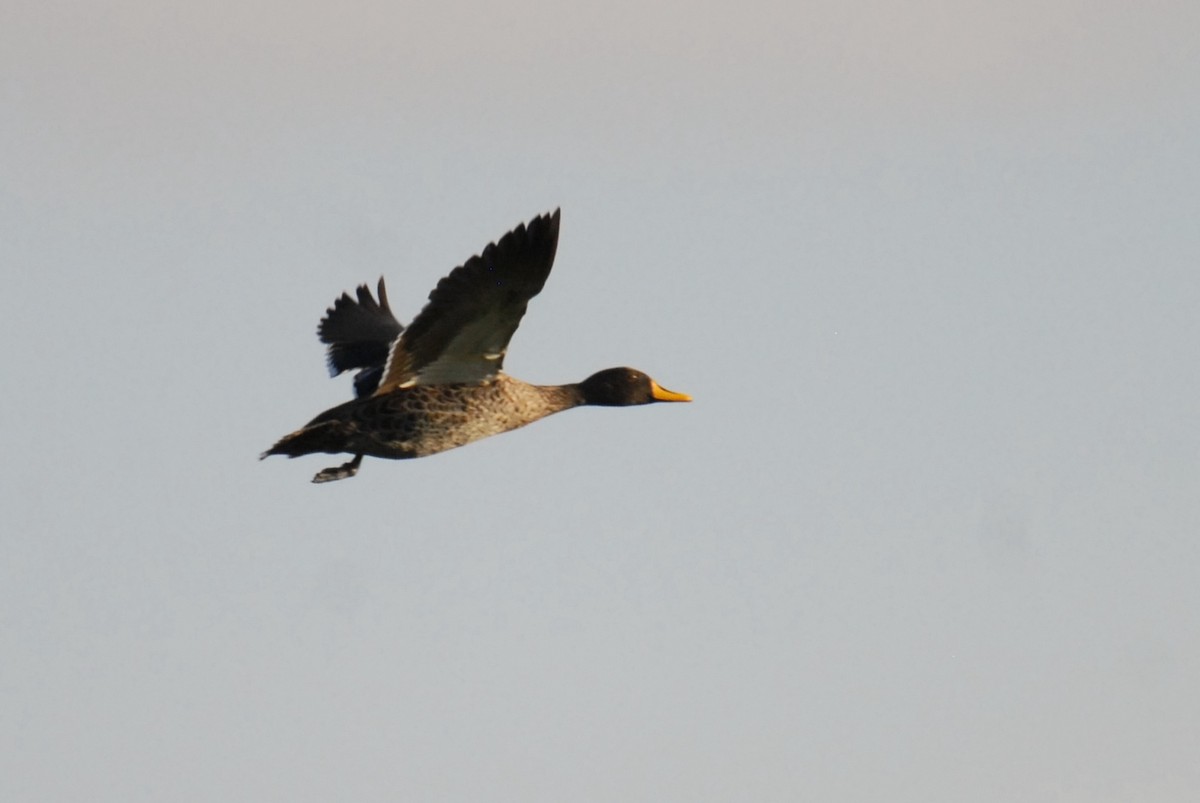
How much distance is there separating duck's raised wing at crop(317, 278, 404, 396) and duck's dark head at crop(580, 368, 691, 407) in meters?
2.67

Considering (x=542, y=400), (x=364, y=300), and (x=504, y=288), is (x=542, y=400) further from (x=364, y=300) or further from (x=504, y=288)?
(x=364, y=300)

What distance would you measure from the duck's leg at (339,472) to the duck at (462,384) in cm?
1

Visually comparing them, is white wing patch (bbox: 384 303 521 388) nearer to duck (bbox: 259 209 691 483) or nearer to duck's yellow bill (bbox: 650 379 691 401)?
duck (bbox: 259 209 691 483)

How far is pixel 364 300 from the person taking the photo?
26.3 m

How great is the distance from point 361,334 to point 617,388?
3.95 metres

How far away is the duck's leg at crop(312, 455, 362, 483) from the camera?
886 inches

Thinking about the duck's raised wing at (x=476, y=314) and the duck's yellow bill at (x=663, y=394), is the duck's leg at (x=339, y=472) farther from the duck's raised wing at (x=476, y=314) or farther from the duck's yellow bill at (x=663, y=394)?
the duck's yellow bill at (x=663, y=394)

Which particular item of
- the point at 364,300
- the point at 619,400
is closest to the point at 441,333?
the point at 619,400

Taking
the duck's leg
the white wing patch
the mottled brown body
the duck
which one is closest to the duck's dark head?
the duck

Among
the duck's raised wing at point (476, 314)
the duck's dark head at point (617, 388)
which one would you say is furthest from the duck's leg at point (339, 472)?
the duck's dark head at point (617, 388)

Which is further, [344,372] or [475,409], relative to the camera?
[344,372]

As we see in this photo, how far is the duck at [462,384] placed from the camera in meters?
20.2

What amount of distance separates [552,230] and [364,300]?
270 inches

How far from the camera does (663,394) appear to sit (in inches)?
940
